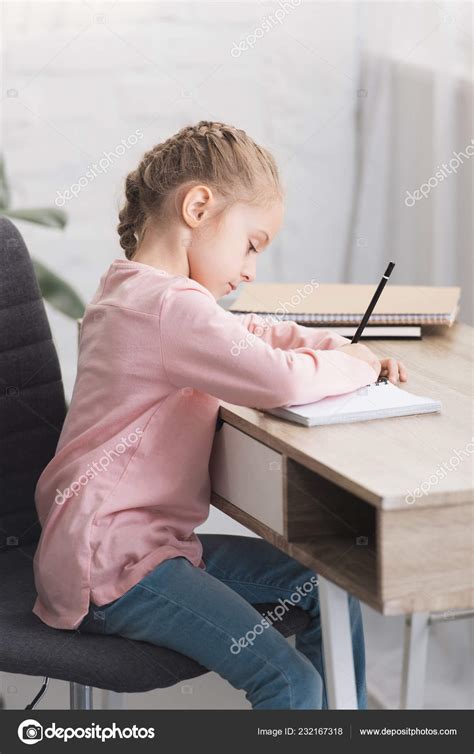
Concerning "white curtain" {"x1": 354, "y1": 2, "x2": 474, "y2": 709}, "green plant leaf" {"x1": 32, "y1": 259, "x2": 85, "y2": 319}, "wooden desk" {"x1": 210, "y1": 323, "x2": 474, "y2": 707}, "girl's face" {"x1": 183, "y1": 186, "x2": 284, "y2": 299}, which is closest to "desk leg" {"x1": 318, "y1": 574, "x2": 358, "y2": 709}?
"wooden desk" {"x1": 210, "y1": 323, "x2": 474, "y2": 707}

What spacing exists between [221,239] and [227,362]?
215 millimetres

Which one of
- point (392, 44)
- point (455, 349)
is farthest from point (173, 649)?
point (392, 44)

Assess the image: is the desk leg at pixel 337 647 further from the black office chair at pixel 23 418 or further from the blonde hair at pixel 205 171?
the blonde hair at pixel 205 171

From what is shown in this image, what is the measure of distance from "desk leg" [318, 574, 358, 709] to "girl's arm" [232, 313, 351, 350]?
41 centimetres

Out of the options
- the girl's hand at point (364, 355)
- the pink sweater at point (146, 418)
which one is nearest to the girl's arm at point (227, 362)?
the pink sweater at point (146, 418)

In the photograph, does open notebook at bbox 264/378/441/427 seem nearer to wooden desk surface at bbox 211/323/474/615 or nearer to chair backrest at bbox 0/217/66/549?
wooden desk surface at bbox 211/323/474/615

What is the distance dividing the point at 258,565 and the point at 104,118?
1.48 m

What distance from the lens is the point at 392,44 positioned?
2430 millimetres

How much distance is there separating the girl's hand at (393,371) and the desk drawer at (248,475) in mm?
231

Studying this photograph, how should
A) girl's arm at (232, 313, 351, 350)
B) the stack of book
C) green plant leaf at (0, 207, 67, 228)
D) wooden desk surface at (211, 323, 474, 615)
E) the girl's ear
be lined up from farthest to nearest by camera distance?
green plant leaf at (0, 207, 67, 228), the stack of book, girl's arm at (232, 313, 351, 350), the girl's ear, wooden desk surface at (211, 323, 474, 615)

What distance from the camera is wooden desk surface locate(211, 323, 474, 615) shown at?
2.90ft

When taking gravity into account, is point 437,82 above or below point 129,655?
above

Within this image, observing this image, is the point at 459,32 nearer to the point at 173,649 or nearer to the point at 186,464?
the point at 186,464

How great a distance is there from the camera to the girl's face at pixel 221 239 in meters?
1.25
